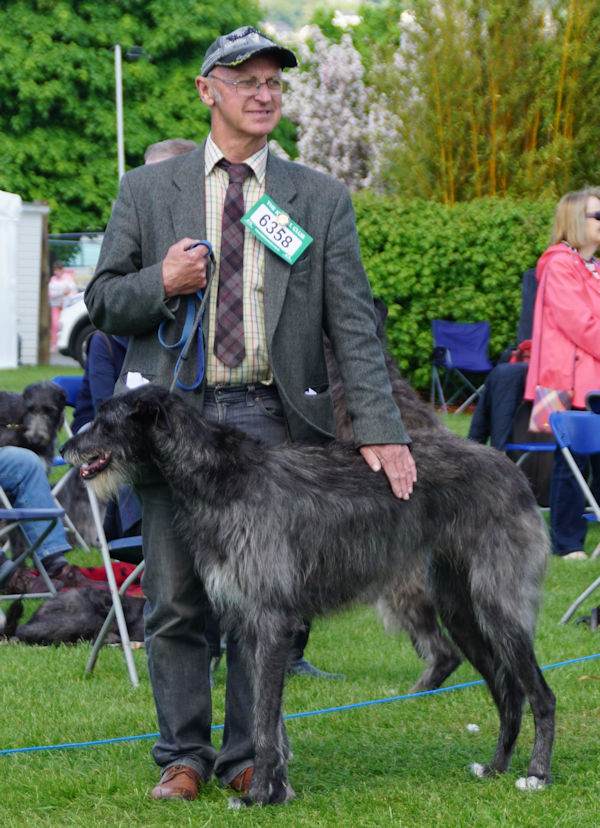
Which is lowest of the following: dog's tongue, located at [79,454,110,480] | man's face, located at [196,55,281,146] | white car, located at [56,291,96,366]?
white car, located at [56,291,96,366]

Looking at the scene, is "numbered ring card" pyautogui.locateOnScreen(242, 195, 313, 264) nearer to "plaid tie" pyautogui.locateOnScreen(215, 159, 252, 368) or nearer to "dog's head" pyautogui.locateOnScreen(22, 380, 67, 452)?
"plaid tie" pyautogui.locateOnScreen(215, 159, 252, 368)

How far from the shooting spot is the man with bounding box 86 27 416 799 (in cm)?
410

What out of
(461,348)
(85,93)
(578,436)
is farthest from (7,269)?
(85,93)

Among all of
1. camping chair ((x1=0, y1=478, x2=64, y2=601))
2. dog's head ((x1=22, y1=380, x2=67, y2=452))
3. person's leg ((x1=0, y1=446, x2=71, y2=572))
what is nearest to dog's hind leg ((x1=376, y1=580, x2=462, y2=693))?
camping chair ((x1=0, y1=478, x2=64, y2=601))

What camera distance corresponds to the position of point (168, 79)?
111 ft

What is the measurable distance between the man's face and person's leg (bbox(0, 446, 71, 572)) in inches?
174

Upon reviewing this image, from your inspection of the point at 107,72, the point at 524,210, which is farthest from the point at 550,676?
the point at 107,72

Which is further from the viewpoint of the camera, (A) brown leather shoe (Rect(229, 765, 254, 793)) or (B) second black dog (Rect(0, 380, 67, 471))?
(B) second black dog (Rect(0, 380, 67, 471))

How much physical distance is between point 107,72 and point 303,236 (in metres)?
29.9

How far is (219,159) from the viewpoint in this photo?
4176 millimetres

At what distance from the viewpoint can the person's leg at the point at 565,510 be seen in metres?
8.86

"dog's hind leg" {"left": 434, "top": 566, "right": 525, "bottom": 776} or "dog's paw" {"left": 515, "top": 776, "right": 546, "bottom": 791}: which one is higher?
"dog's hind leg" {"left": 434, "top": 566, "right": 525, "bottom": 776}

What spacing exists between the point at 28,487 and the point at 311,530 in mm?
4365

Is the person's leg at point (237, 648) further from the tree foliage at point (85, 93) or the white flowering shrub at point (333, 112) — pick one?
the white flowering shrub at point (333, 112)
